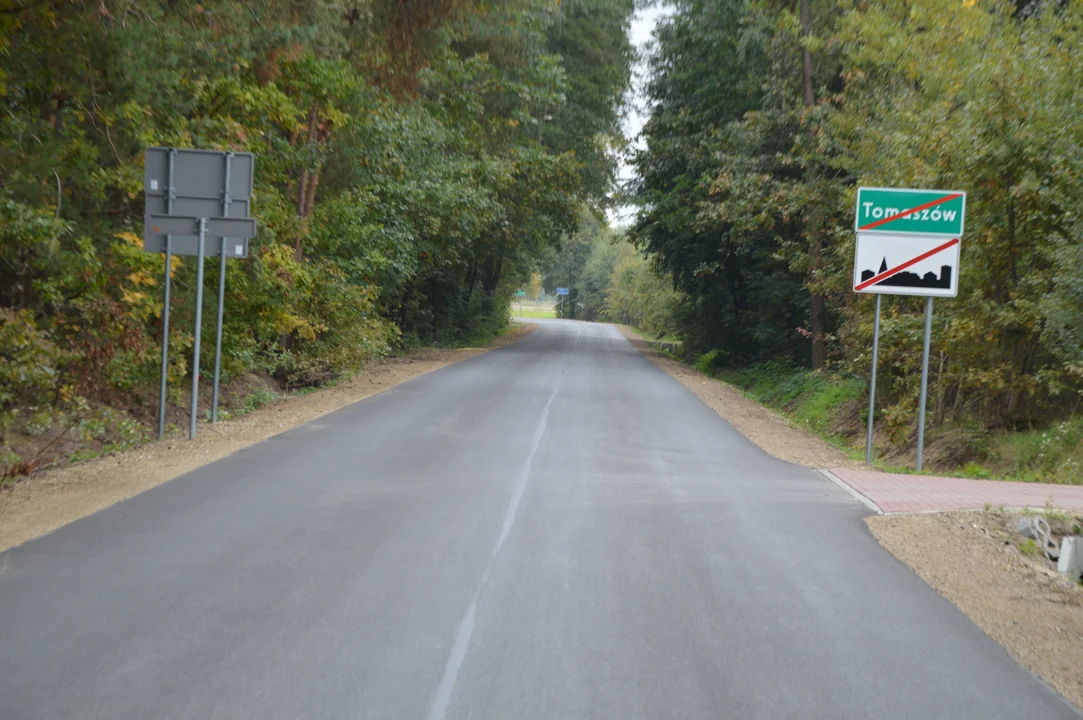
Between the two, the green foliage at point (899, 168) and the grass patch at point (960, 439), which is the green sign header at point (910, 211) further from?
the grass patch at point (960, 439)

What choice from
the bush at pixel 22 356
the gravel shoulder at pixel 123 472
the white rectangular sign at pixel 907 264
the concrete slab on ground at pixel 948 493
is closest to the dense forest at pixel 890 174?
the white rectangular sign at pixel 907 264

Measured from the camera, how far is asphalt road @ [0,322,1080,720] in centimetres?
413

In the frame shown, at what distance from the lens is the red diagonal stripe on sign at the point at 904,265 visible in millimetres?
11180

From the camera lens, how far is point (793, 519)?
8047mm

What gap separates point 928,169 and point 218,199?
10.4 meters

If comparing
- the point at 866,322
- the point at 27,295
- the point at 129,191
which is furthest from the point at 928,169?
the point at 27,295

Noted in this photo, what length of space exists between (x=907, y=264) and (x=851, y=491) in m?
3.43

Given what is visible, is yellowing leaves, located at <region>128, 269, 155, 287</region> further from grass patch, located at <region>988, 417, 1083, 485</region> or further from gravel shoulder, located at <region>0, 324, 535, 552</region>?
grass patch, located at <region>988, 417, 1083, 485</region>

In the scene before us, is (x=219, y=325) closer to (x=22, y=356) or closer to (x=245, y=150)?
(x=22, y=356)

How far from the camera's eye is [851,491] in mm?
9500

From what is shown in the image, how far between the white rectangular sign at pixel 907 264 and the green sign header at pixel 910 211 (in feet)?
0.32

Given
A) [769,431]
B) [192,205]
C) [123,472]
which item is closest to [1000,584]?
[123,472]

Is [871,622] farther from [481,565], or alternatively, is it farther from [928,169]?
[928,169]

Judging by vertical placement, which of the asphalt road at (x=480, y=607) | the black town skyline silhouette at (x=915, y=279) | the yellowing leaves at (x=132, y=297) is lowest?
the asphalt road at (x=480, y=607)
